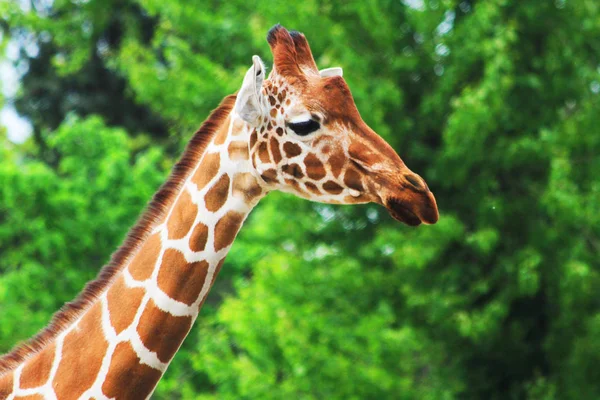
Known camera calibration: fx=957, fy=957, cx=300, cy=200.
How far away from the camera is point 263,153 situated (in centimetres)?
383

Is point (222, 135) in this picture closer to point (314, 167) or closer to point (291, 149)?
point (291, 149)

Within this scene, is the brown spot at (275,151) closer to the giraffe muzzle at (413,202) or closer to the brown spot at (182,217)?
the brown spot at (182,217)

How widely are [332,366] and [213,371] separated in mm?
1824

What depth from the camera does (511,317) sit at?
485 inches

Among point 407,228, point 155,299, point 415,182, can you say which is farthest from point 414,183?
point 407,228

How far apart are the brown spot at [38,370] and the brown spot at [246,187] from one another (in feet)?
3.22

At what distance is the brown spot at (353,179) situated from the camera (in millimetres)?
3688

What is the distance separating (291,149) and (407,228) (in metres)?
8.49

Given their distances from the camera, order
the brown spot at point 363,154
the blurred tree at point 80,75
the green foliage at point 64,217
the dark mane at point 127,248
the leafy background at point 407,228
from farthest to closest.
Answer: the blurred tree at point 80,75
the green foliage at point 64,217
the leafy background at point 407,228
the dark mane at point 127,248
the brown spot at point 363,154

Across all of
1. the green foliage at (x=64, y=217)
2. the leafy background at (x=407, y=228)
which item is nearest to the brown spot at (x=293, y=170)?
the leafy background at (x=407, y=228)

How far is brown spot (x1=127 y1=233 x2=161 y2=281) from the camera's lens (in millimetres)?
3857

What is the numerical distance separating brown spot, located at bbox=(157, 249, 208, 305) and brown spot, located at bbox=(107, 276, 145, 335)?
0.12 meters

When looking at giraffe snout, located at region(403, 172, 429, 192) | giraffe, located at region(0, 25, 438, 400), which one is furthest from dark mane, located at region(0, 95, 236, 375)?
giraffe snout, located at region(403, 172, 429, 192)

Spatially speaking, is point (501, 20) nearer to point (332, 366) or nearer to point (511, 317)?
point (511, 317)
